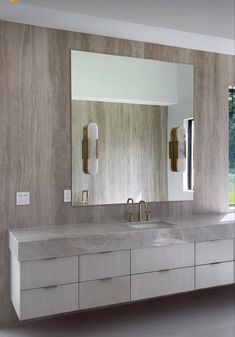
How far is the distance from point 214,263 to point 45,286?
150 cm

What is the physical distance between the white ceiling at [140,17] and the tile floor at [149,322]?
251cm

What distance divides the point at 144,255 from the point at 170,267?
28cm

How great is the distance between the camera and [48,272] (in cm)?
261

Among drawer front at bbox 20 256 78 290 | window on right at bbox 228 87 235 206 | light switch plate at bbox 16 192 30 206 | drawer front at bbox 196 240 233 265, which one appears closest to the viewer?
drawer front at bbox 20 256 78 290

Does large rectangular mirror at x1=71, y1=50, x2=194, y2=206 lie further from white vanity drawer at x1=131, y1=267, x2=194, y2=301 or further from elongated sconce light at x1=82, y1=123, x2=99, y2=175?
white vanity drawer at x1=131, y1=267, x2=194, y2=301

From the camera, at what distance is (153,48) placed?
3.53 m

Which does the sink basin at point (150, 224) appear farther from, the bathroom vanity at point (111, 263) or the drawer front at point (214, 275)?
the drawer front at point (214, 275)

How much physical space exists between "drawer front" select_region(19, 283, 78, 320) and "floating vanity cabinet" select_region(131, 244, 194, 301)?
0.50 meters

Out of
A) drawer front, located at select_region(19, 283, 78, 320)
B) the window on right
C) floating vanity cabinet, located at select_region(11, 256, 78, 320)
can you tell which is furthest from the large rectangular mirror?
drawer front, located at select_region(19, 283, 78, 320)

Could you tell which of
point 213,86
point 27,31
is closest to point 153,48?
point 213,86

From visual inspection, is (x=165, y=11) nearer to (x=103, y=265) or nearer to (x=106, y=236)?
(x=106, y=236)

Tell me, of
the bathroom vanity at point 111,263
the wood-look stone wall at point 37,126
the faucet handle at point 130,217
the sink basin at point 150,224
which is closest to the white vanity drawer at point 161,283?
the bathroom vanity at point 111,263

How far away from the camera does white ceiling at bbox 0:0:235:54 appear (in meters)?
2.74

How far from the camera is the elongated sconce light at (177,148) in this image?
361 cm
